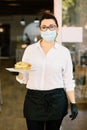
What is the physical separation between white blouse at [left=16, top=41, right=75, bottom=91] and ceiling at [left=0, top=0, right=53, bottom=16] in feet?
34.1

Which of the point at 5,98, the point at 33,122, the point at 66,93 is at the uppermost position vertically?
the point at 66,93

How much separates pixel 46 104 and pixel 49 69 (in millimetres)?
236

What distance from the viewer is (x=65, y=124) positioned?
4.46m

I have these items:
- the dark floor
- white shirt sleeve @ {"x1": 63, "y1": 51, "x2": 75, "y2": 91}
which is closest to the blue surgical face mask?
white shirt sleeve @ {"x1": 63, "y1": 51, "x2": 75, "y2": 91}

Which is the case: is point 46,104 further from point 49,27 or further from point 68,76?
point 49,27

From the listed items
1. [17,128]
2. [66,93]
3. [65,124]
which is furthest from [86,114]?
[66,93]

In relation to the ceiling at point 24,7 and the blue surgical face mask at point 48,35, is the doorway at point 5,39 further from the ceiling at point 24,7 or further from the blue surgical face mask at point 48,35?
the blue surgical face mask at point 48,35

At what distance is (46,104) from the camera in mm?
2230

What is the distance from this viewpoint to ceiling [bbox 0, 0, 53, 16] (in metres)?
12.9

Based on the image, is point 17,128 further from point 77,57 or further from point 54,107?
point 54,107

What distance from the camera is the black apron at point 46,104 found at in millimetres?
2217

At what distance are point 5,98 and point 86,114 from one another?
222 cm

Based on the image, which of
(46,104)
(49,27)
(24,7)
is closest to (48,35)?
(49,27)

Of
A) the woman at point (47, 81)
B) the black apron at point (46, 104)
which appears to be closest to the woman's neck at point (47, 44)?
the woman at point (47, 81)
